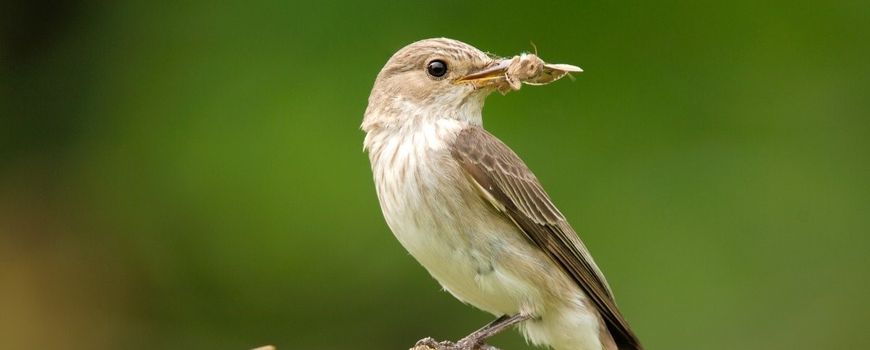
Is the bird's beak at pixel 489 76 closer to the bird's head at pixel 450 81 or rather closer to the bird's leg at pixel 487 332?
the bird's head at pixel 450 81

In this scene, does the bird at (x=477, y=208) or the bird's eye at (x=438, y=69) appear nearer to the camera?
the bird at (x=477, y=208)

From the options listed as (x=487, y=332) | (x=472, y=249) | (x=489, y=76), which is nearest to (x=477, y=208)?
(x=472, y=249)

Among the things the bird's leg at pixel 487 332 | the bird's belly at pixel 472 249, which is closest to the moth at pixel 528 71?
the bird's belly at pixel 472 249

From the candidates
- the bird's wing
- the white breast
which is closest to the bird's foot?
the white breast

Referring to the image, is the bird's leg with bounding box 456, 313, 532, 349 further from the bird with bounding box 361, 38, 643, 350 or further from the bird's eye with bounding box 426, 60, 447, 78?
the bird's eye with bounding box 426, 60, 447, 78

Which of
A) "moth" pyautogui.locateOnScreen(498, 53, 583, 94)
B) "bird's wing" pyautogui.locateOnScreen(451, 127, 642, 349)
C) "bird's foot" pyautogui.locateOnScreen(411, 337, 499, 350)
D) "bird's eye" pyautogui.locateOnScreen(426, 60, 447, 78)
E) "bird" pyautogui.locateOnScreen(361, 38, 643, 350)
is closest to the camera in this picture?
"bird's foot" pyautogui.locateOnScreen(411, 337, 499, 350)

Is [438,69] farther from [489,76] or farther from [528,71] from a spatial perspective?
[528,71]
